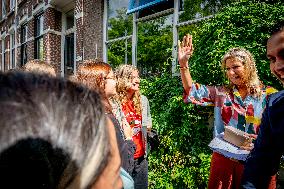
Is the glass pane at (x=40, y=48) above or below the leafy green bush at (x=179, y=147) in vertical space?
above

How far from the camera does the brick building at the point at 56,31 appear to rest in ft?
30.8

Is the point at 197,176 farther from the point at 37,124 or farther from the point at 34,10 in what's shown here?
the point at 34,10

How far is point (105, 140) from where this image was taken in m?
0.67

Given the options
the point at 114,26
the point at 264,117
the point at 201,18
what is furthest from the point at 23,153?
the point at 114,26

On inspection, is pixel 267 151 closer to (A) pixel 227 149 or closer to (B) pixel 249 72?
(A) pixel 227 149

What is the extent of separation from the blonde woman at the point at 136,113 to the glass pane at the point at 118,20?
4.89m

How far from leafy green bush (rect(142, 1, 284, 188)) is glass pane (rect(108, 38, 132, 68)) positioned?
139 inches

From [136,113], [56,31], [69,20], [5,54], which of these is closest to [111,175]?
[136,113]

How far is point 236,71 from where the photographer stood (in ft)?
9.50

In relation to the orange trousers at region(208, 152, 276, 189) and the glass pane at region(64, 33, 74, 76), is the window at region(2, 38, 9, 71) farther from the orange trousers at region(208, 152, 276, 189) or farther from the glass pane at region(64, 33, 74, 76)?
the orange trousers at region(208, 152, 276, 189)

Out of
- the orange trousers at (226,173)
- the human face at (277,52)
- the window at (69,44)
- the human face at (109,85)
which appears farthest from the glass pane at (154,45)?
the human face at (277,52)

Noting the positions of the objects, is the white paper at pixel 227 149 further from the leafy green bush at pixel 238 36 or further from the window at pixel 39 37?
the window at pixel 39 37

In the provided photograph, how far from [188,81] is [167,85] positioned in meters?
2.22

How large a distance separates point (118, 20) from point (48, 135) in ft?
28.3
